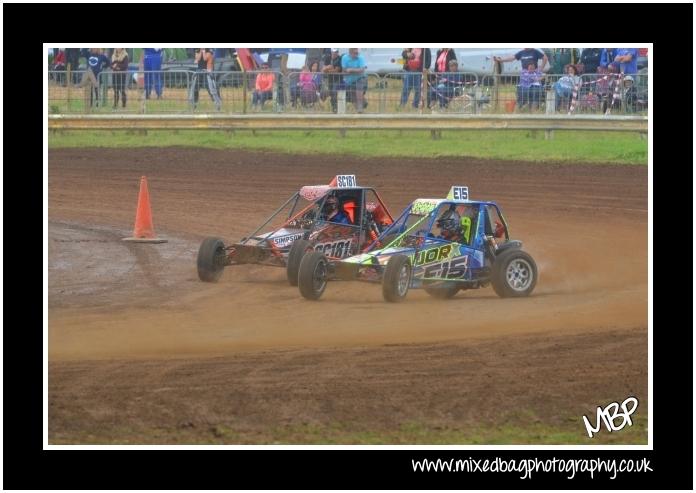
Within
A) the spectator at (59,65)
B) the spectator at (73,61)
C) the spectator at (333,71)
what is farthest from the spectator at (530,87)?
the spectator at (59,65)

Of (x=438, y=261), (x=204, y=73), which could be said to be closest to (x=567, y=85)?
(x=204, y=73)

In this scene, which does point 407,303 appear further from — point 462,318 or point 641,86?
point 641,86

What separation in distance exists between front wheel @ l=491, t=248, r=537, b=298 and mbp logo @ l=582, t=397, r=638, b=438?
3327 mm

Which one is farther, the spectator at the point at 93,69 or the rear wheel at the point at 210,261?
the spectator at the point at 93,69

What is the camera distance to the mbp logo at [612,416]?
25.3 ft

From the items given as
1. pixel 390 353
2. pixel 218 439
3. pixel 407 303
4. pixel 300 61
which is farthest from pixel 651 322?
pixel 300 61

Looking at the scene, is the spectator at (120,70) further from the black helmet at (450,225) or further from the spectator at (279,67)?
the black helmet at (450,225)

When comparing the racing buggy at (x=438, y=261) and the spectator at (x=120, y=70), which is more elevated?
the spectator at (x=120, y=70)

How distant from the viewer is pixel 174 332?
32.0 ft

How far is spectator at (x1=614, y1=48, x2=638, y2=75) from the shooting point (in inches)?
814

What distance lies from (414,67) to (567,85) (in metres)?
2.78

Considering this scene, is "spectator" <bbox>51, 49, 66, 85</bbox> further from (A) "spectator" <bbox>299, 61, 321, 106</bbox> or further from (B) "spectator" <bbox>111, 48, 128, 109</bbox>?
(A) "spectator" <bbox>299, 61, 321, 106</bbox>

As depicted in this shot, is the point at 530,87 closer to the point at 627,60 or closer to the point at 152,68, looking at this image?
the point at 627,60

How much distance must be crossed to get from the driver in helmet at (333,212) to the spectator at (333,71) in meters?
9.75
